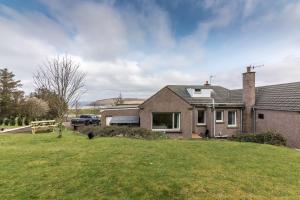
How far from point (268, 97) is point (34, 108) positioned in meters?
38.2

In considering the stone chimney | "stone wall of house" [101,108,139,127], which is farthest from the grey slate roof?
"stone wall of house" [101,108,139,127]

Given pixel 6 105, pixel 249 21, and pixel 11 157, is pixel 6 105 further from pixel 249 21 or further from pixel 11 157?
pixel 249 21

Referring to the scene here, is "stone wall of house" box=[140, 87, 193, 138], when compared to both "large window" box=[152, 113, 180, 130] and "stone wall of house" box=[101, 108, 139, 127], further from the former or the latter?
"stone wall of house" box=[101, 108, 139, 127]

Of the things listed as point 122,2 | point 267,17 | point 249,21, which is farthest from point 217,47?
point 122,2

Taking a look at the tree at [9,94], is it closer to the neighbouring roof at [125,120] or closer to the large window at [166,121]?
the neighbouring roof at [125,120]

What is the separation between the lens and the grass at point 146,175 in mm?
5641

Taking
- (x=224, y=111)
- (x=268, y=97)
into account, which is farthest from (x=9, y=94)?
(x=268, y=97)

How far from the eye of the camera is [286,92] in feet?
69.3

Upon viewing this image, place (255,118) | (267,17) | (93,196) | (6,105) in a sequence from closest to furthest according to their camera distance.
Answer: (93,196) < (267,17) < (255,118) < (6,105)

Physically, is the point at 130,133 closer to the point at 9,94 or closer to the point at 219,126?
the point at 219,126

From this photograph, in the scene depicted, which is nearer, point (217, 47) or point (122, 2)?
point (122, 2)

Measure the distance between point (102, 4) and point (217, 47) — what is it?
9402mm

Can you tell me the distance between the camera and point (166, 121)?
21734 mm

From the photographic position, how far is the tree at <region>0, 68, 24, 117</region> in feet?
133
